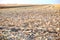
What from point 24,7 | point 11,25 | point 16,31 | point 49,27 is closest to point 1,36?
point 16,31

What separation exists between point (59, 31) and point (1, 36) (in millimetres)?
356

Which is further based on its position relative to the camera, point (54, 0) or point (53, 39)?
point (54, 0)

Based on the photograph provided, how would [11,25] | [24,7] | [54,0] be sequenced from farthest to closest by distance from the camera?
[24,7]
[54,0]
[11,25]

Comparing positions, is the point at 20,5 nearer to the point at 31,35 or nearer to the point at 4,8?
the point at 4,8

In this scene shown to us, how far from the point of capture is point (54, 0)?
5.24 ft

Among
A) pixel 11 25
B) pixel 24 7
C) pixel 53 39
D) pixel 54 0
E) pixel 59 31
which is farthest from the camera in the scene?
pixel 24 7

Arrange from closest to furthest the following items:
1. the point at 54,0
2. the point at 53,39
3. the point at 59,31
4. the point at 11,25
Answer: the point at 53,39 → the point at 59,31 → the point at 11,25 → the point at 54,0

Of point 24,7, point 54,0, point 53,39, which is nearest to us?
point 53,39

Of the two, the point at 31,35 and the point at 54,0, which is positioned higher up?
the point at 54,0

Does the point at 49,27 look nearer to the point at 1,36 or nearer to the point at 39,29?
the point at 39,29

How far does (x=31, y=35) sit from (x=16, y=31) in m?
0.12

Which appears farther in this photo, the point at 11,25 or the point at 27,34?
the point at 11,25

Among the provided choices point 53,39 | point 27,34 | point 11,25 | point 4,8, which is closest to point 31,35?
point 27,34

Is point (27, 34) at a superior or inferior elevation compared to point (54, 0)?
inferior
